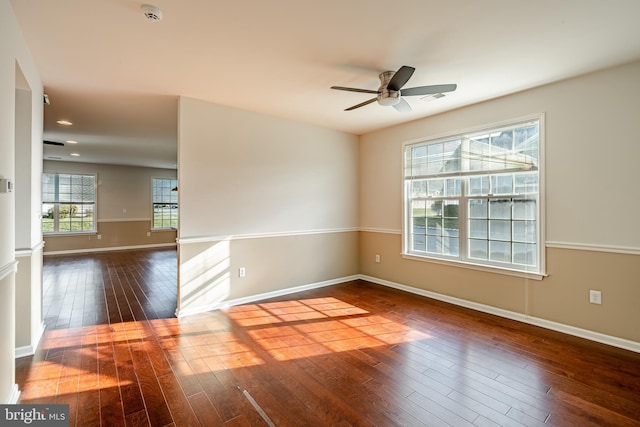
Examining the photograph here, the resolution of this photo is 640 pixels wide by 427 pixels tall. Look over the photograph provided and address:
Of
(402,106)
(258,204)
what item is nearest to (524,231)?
(402,106)

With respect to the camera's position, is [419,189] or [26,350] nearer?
[26,350]

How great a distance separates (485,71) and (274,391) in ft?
11.0

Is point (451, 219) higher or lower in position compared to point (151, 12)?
lower

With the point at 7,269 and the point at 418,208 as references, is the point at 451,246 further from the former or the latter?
the point at 7,269

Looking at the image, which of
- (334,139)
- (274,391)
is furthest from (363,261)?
(274,391)

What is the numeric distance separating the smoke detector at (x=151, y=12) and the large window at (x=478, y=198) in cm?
354

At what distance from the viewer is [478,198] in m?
3.82

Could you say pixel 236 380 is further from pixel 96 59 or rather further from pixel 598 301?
pixel 598 301

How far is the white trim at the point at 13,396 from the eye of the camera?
6.09ft

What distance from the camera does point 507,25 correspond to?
2154 millimetres

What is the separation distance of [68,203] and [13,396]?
7883 millimetres

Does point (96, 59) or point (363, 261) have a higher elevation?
point (96, 59)

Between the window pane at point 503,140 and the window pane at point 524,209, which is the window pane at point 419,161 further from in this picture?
the window pane at point 524,209

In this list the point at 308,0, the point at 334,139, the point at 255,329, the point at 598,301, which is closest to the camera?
the point at 308,0
